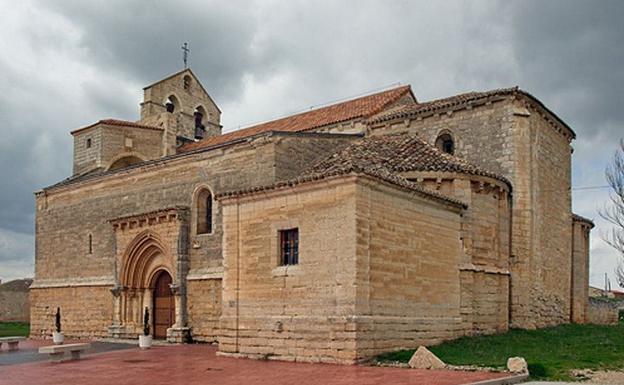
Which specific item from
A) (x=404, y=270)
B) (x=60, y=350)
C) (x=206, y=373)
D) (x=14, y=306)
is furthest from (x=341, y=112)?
(x=14, y=306)

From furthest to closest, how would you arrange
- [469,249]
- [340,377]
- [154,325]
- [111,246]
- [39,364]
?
[111,246], [154,325], [469,249], [39,364], [340,377]

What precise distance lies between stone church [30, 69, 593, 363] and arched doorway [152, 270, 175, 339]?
0.27 ft

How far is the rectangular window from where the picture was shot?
17.2 meters

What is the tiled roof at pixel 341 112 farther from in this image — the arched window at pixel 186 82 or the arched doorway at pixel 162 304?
the arched window at pixel 186 82

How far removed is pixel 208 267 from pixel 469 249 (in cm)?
844

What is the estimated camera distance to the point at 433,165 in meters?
20.1

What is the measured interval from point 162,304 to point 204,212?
414 cm

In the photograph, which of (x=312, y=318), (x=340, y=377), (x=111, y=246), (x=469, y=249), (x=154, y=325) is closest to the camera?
(x=340, y=377)

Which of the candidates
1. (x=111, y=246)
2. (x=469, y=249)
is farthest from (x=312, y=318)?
(x=111, y=246)

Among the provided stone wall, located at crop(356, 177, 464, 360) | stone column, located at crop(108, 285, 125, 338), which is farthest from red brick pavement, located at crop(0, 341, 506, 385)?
stone column, located at crop(108, 285, 125, 338)

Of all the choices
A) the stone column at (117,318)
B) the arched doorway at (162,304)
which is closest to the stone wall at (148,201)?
the stone column at (117,318)

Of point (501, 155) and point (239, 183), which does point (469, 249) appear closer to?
point (501, 155)

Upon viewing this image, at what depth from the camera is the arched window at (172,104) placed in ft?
119

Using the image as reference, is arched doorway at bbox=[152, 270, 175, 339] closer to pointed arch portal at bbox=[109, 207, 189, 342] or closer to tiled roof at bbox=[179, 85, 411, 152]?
pointed arch portal at bbox=[109, 207, 189, 342]
